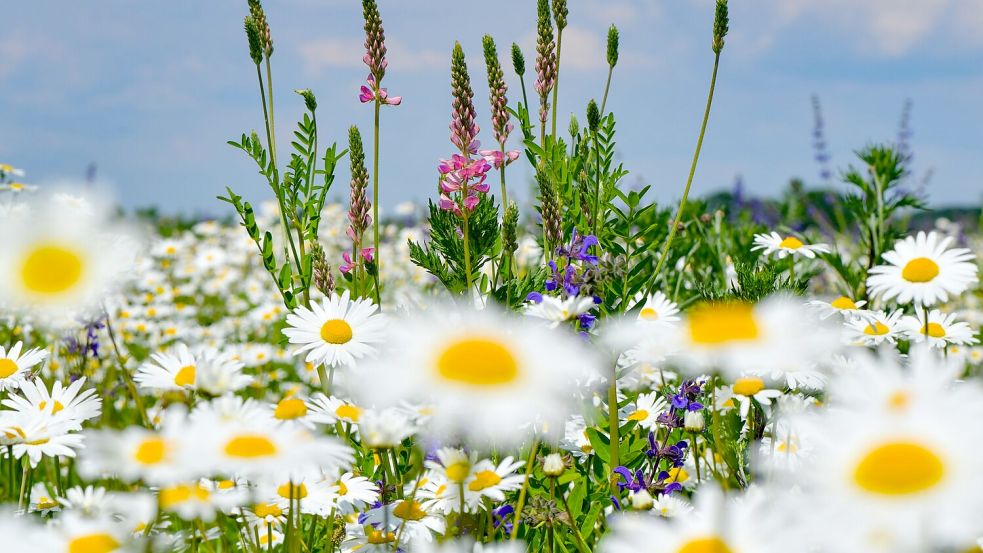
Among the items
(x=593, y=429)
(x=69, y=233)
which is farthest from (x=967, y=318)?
(x=69, y=233)

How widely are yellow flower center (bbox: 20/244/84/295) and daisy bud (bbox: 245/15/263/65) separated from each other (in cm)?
142

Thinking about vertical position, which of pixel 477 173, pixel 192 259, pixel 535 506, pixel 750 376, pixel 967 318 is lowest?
pixel 535 506

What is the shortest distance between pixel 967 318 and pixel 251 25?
196 inches

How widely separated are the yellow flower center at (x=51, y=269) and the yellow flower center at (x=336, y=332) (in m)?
0.73

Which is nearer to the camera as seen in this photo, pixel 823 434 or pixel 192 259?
pixel 823 434

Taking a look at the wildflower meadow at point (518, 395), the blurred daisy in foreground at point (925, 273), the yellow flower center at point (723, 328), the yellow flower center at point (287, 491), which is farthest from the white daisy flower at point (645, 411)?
the yellow flower center at point (723, 328)

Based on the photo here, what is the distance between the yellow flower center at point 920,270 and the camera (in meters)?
2.21

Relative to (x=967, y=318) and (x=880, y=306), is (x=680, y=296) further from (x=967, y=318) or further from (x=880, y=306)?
(x=967, y=318)

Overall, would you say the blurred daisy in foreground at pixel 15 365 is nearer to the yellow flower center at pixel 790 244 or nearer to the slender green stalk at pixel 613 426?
the slender green stalk at pixel 613 426

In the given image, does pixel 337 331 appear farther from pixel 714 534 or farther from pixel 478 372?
pixel 714 534

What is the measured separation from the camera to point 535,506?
5.76 ft

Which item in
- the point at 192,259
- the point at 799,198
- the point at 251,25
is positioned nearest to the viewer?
the point at 251,25

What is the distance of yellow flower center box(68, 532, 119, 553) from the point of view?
47.9 inches

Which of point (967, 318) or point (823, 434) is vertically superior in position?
point (967, 318)
